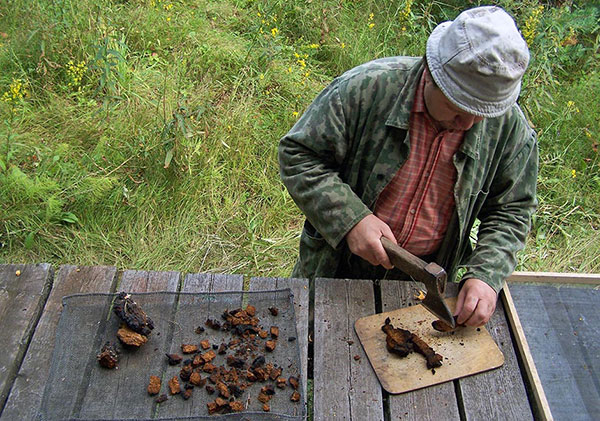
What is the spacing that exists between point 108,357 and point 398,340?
92cm

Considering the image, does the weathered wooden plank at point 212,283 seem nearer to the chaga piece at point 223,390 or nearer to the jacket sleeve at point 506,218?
the chaga piece at point 223,390

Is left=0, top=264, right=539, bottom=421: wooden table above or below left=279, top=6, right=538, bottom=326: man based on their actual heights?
below

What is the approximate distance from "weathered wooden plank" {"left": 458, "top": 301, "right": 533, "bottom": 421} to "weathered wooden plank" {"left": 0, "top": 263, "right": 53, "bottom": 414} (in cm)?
140

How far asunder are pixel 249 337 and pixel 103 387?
47 cm

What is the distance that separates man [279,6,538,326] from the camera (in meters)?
2.08

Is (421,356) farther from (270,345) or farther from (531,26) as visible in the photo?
(531,26)

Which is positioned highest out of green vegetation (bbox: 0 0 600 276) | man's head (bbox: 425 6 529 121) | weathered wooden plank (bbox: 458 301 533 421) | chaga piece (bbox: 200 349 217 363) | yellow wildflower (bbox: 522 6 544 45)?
man's head (bbox: 425 6 529 121)

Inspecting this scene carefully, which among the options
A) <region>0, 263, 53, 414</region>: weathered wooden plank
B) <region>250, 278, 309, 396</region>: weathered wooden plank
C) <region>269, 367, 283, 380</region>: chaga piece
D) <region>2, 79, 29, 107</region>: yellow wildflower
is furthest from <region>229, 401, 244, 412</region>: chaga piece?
<region>2, 79, 29, 107</region>: yellow wildflower

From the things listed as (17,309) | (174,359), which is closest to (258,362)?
(174,359)

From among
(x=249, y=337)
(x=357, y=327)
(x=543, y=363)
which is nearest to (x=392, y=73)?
(x=357, y=327)

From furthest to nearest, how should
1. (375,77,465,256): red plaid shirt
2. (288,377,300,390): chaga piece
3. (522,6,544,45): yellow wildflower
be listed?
(522,6,544,45): yellow wildflower
(375,77,465,256): red plaid shirt
(288,377,300,390): chaga piece

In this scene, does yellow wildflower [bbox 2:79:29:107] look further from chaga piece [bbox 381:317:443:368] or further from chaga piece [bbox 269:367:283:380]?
chaga piece [bbox 381:317:443:368]

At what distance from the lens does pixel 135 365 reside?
1.83 meters

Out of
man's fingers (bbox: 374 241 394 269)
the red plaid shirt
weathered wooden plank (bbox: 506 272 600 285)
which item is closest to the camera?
man's fingers (bbox: 374 241 394 269)
